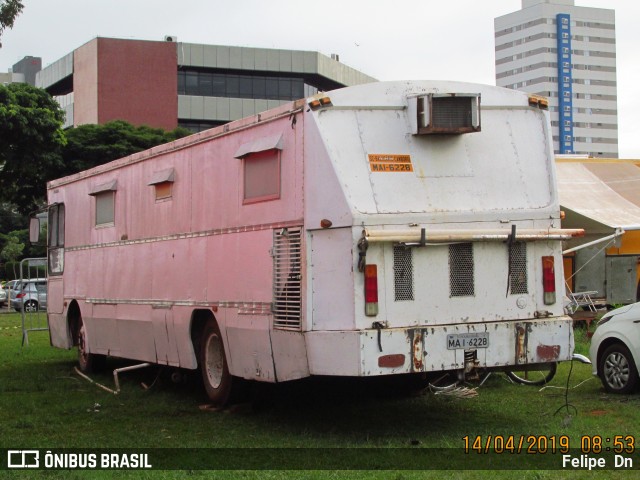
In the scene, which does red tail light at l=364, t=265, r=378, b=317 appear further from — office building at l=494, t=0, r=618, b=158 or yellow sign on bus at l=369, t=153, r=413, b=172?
office building at l=494, t=0, r=618, b=158

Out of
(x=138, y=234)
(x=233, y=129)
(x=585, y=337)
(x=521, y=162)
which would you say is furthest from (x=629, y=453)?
(x=585, y=337)

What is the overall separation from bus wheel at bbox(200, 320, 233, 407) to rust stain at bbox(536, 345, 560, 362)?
3.52 m

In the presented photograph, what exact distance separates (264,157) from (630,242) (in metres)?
14.2

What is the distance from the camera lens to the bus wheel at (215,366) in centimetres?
1110

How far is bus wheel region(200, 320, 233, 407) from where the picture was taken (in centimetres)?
1110

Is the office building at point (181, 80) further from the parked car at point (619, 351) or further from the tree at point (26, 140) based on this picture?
the parked car at point (619, 351)

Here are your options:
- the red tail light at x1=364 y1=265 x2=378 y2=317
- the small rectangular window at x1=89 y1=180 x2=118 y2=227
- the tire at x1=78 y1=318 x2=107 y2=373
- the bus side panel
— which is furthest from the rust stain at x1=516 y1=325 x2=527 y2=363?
the tire at x1=78 y1=318 x2=107 y2=373

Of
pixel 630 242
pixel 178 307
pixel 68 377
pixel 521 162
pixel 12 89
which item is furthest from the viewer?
pixel 12 89

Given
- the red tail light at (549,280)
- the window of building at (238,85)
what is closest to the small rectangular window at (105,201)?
the red tail light at (549,280)

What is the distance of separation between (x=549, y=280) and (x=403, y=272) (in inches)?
68.4

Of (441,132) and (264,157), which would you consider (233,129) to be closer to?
(264,157)

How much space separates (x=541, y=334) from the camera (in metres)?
9.63

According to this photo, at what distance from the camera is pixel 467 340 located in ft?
30.3

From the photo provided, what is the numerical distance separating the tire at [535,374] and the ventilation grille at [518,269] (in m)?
0.80
